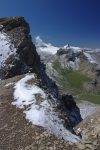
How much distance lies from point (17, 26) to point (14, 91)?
25.1 meters

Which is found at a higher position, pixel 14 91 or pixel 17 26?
pixel 17 26

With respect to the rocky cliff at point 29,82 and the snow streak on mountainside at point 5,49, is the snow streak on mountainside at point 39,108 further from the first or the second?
the snow streak on mountainside at point 5,49

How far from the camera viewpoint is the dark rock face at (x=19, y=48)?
52.1m

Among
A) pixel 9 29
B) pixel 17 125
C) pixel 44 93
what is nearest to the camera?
pixel 17 125

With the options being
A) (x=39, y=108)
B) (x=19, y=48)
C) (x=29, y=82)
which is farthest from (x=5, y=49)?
(x=39, y=108)

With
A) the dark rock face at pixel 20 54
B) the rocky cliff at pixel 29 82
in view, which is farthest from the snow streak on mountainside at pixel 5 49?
the dark rock face at pixel 20 54

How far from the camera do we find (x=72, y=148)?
25641 millimetres

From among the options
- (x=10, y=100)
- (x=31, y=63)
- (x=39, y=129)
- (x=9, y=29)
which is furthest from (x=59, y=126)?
(x=9, y=29)

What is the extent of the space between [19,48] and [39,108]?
2441cm

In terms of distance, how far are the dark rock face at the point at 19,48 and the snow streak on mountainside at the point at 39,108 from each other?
42.1 feet

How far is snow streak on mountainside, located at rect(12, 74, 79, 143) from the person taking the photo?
28.0 m

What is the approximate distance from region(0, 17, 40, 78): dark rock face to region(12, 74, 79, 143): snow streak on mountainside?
12.8 m

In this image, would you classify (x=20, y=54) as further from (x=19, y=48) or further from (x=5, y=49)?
(x=5, y=49)

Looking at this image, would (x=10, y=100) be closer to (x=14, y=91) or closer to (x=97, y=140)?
(x=14, y=91)
